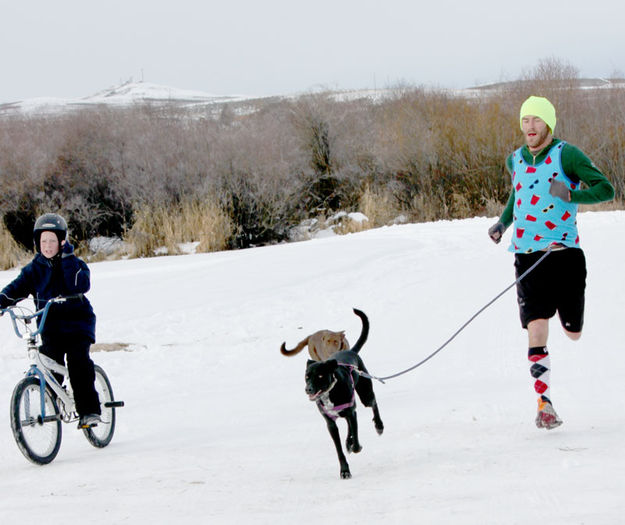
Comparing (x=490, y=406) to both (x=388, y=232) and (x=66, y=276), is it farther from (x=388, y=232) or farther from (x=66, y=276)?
(x=388, y=232)

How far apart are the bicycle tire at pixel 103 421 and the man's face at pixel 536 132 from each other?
364cm

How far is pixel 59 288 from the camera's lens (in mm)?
5895

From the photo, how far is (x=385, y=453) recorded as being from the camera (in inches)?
202

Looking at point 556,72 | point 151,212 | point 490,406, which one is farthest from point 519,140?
point 490,406

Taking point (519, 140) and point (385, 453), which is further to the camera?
point (519, 140)

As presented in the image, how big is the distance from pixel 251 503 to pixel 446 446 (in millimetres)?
1469

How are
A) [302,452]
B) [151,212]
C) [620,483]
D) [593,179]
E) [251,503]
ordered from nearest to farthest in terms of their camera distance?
[620,483], [251,503], [593,179], [302,452], [151,212]

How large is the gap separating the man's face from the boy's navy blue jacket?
3246mm

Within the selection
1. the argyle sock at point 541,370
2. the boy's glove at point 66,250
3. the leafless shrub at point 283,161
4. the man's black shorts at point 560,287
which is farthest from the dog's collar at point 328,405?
the leafless shrub at point 283,161

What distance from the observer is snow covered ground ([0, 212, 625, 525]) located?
4047 millimetres

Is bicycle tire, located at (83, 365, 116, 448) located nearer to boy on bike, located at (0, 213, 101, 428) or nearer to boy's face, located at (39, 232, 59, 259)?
boy on bike, located at (0, 213, 101, 428)

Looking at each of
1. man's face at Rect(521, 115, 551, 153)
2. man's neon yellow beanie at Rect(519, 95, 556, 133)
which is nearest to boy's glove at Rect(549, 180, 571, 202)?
man's face at Rect(521, 115, 551, 153)

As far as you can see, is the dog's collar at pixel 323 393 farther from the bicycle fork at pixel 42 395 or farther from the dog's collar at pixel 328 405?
the bicycle fork at pixel 42 395

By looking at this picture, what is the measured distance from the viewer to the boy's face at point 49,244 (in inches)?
229
